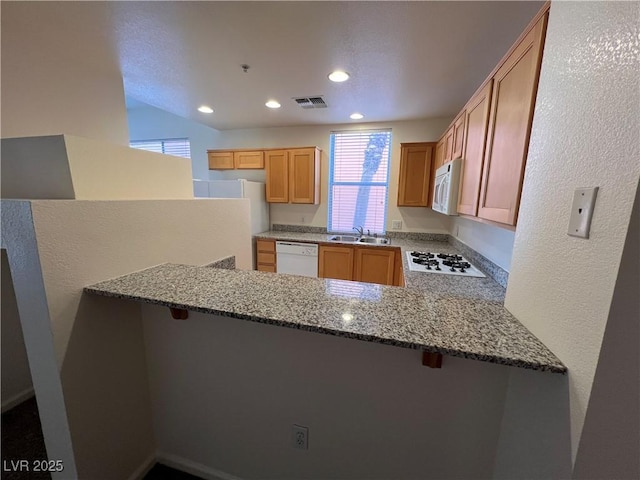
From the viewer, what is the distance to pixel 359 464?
3.66 feet

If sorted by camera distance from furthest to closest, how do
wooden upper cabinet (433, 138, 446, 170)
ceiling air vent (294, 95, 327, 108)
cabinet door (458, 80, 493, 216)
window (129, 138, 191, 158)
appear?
1. window (129, 138, 191, 158)
2. wooden upper cabinet (433, 138, 446, 170)
3. ceiling air vent (294, 95, 327, 108)
4. cabinet door (458, 80, 493, 216)

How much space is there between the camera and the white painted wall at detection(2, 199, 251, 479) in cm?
92

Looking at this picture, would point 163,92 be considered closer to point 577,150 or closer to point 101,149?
point 101,149

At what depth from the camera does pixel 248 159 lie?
4.13 metres

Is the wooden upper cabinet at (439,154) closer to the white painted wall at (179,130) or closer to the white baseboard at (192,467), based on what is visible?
the white baseboard at (192,467)

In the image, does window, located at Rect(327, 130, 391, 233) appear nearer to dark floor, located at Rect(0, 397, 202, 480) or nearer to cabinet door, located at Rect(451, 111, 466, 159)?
cabinet door, located at Rect(451, 111, 466, 159)

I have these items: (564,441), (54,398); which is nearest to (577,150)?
(564,441)

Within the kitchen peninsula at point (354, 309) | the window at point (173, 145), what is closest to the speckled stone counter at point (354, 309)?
the kitchen peninsula at point (354, 309)

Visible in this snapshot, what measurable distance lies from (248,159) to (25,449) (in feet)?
12.2

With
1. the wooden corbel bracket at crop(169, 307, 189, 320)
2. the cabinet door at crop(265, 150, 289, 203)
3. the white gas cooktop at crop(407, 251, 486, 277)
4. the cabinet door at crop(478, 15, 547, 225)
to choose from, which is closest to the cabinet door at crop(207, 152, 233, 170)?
the cabinet door at crop(265, 150, 289, 203)

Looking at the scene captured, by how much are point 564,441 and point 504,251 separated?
64.7 inches

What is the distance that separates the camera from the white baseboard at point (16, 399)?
5.73 ft

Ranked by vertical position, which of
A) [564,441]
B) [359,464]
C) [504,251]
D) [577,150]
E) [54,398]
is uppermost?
[577,150]

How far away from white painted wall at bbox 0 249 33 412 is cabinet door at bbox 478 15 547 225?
10.3ft
